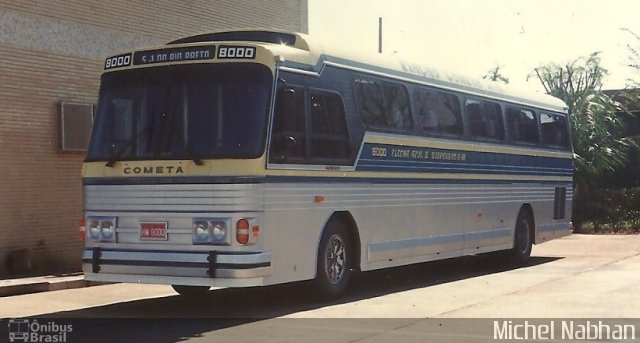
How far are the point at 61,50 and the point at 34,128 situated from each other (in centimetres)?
151

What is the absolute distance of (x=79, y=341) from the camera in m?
9.60

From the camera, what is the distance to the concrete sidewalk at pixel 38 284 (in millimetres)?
14758

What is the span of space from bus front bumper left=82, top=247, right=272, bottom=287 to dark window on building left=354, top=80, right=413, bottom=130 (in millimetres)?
3074

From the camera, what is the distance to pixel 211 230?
11.0 m

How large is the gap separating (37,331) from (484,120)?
9088mm

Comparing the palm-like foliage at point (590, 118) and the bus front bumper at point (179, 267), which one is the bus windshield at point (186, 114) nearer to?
the bus front bumper at point (179, 267)

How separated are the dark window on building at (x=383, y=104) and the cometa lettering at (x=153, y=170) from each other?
3.00 metres

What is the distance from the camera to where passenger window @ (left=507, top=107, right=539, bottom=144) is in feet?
59.6

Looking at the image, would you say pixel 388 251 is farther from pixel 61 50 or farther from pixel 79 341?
pixel 61 50

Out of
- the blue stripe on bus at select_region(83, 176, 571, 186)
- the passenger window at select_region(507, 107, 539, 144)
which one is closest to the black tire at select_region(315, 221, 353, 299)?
the blue stripe on bus at select_region(83, 176, 571, 186)

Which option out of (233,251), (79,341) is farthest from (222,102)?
(79,341)

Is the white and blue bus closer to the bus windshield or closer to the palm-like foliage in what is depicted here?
the bus windshield

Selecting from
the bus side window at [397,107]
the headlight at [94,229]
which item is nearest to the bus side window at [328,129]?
the bus side window at [397,107]

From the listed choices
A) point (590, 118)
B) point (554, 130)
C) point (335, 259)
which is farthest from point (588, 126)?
point (335, 259)
